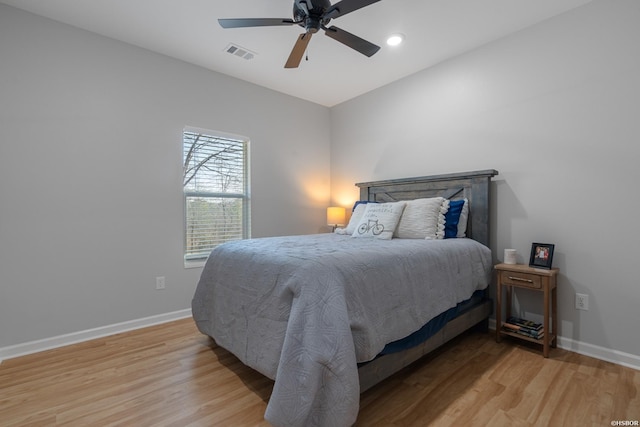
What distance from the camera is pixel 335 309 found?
1.35m

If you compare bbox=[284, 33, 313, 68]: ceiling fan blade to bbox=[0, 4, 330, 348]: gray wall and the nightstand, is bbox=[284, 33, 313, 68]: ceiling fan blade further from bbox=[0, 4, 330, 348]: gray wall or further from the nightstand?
the nightstand

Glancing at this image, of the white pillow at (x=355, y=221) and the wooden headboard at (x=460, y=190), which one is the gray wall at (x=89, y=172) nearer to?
the white pillow at (x=355, y=221)

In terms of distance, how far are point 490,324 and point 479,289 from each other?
56 centimetres

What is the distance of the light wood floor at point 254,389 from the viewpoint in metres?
1.52

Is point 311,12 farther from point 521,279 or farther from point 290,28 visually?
point 521,279

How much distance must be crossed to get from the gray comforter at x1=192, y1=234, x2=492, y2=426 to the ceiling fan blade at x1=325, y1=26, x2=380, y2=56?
145 cm

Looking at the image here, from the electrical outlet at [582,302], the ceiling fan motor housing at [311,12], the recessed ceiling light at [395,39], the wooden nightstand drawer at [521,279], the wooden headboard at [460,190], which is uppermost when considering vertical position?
the recessed ceiling light at [395,39]

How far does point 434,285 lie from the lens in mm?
1965

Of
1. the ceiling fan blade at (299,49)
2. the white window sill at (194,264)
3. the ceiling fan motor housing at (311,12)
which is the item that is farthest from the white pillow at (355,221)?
the ceiling fan motor housing at (311,12)

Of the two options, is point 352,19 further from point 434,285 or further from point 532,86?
point 434,285

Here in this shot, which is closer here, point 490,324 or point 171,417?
point 171,417

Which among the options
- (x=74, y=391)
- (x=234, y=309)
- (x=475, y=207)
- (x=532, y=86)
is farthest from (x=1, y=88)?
(x=532, y=86)

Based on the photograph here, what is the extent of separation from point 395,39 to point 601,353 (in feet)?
9.89

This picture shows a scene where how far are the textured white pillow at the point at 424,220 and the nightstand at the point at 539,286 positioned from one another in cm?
58
